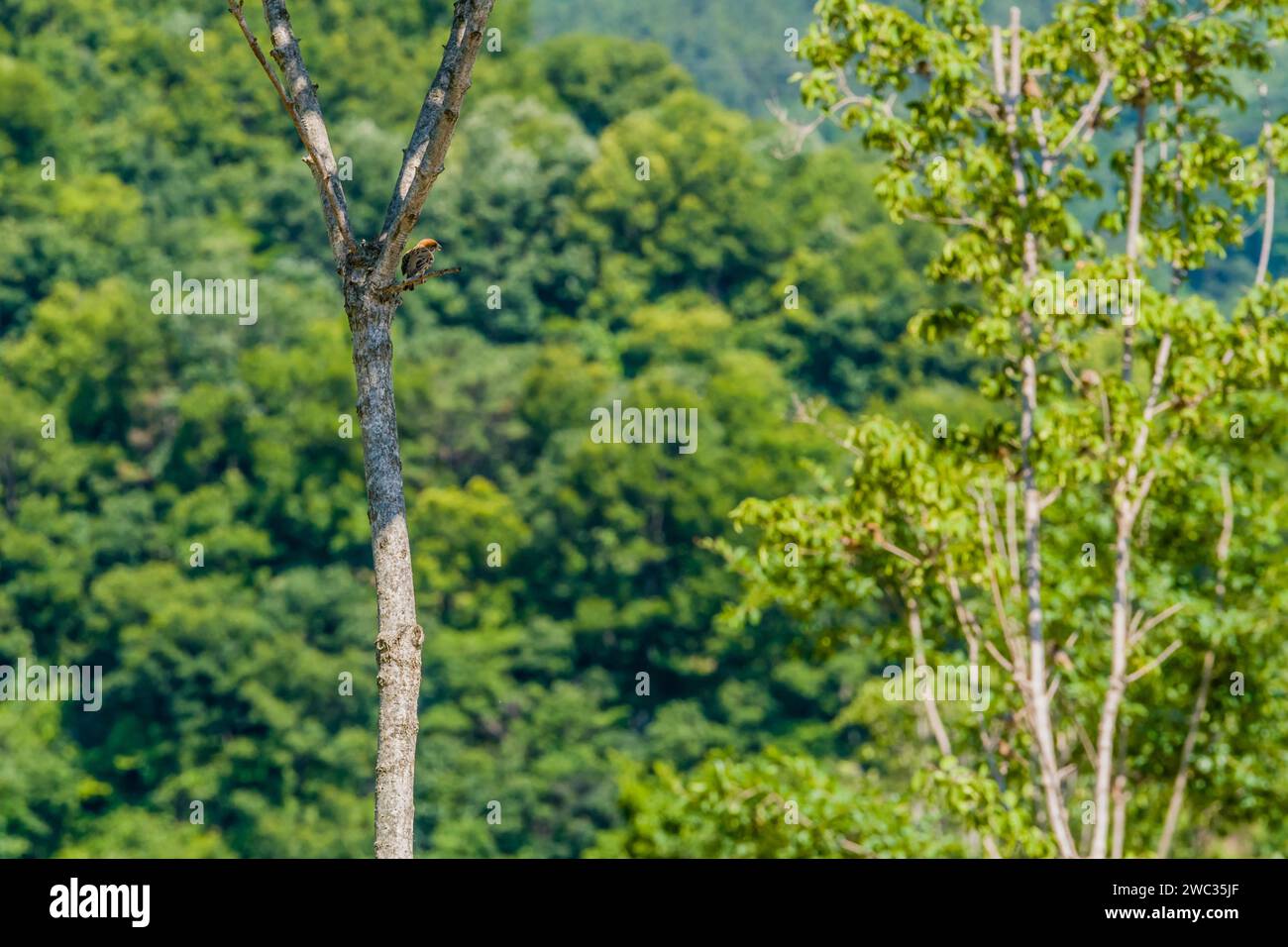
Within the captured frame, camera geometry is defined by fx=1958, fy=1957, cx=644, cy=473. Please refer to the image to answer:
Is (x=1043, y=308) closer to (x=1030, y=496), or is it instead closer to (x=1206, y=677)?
(x=1030, y=496)

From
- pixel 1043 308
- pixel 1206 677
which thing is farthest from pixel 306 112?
pixel 1206 677

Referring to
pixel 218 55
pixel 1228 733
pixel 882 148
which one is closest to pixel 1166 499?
pixel 1228 733

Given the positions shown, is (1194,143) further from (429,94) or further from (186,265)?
(186,265)

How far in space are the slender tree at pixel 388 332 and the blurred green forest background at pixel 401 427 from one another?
2702 cm

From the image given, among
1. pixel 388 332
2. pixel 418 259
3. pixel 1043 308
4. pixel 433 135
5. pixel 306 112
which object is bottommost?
pixel 388 332

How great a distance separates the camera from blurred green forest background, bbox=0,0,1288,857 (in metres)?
53.2

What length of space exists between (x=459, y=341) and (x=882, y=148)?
61.7 meters

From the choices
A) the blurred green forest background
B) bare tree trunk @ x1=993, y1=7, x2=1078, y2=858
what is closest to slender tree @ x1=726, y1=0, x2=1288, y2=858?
bare tree trunk @ x1=993, y1=7, x2=1078, y2=858

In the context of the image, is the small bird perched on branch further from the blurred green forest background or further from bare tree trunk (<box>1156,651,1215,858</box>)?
the blurred green forest background

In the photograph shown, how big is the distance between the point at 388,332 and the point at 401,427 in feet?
192

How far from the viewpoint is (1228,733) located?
9.92 meters

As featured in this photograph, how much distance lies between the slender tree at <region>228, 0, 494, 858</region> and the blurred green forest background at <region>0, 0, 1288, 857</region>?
27024mm

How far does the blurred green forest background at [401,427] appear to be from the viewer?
53250 millimetres

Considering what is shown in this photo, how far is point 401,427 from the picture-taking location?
62.8 m
